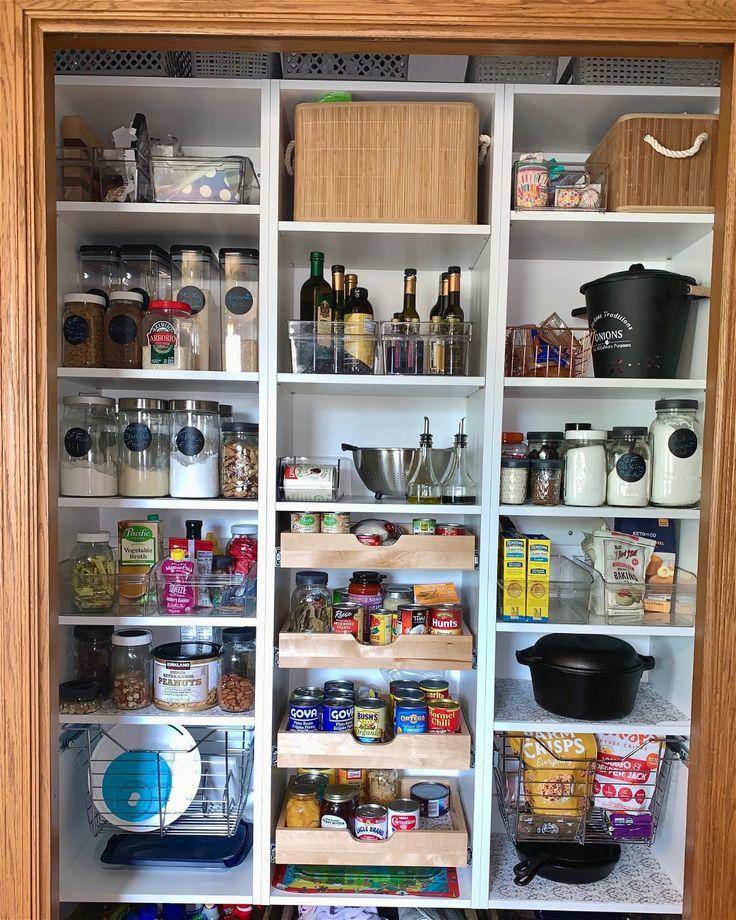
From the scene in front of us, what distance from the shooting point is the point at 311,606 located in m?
1.58

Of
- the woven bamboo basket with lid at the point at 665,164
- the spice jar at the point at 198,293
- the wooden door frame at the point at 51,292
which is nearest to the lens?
the wooden door frame at the point at 51,292

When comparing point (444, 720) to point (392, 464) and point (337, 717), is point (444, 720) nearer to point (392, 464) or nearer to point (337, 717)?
point (337, 717)

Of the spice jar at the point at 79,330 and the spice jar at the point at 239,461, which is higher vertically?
the spice jar at the point at 79,330

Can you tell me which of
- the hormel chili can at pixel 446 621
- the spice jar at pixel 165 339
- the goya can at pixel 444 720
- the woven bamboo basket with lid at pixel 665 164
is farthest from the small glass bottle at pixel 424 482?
the woven bamboo basket with lid at pixel 665 164

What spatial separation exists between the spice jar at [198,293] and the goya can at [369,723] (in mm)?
921

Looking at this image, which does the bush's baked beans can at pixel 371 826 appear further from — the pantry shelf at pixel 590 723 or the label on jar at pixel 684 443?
the label on jar at pixel 684 443

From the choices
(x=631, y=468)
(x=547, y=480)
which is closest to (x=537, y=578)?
(x=547, y=480)

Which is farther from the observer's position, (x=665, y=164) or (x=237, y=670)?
(x=237, y=670)

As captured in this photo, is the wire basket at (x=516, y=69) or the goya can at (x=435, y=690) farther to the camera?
the goya can at (x=435, y=690)

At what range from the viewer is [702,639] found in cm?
106

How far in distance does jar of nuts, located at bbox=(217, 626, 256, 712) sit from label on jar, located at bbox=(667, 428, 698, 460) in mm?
1116

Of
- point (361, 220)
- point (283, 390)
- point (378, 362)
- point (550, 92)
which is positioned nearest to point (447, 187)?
point (361, 220)

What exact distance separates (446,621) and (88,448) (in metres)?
0.95

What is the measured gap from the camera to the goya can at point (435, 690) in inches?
62.4
